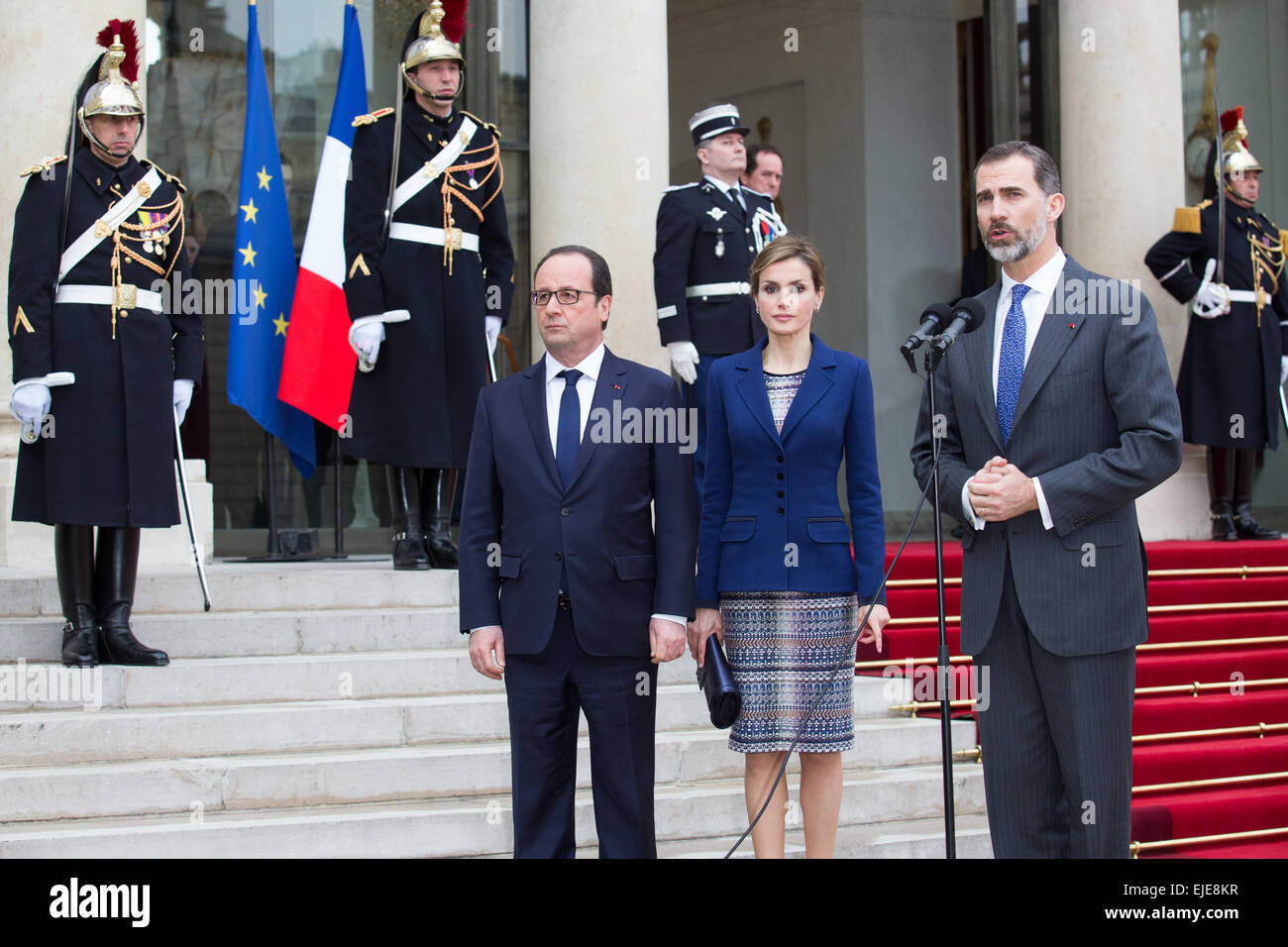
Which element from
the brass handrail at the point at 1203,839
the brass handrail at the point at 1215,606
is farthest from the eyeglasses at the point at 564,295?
the brass handrail at the point at 1215,606

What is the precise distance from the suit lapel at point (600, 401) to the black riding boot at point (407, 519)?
2841mm

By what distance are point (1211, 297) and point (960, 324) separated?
630cm

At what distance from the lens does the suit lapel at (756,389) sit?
4.37m

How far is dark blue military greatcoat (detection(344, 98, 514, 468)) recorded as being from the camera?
22.3ft

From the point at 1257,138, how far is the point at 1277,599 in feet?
17.9

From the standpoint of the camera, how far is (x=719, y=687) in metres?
4.11

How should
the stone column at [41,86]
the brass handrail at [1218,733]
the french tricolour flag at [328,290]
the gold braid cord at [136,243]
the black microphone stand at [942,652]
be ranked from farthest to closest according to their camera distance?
the french tricolour flag at [328,290]
the stone column at [41,86]
the brass handrail at [1218,733]
the gold braid cord at [136,243]
the black microphone stand at [942,652]

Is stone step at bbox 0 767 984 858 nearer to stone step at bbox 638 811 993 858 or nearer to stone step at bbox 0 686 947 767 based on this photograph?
stone step at bbox 638 811 993 858

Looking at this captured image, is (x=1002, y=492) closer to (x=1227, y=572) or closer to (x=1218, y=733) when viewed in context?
(x=1218, y=733)

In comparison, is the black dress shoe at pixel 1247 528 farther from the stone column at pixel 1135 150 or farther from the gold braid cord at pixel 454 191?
the gold braid cord at pixel 454 191

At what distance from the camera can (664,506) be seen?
13.7ft

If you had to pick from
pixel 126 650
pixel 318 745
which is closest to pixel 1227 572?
pixel 318 745

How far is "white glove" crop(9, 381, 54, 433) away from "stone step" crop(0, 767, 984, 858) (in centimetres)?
153

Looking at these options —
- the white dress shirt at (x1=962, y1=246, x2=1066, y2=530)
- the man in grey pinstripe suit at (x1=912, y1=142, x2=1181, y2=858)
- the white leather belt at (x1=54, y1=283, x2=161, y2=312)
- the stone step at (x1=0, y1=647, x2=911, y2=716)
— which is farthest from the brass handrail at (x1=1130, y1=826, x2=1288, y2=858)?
the white leather belt at (x1=54, y1=283, x2=161, y2=312)
